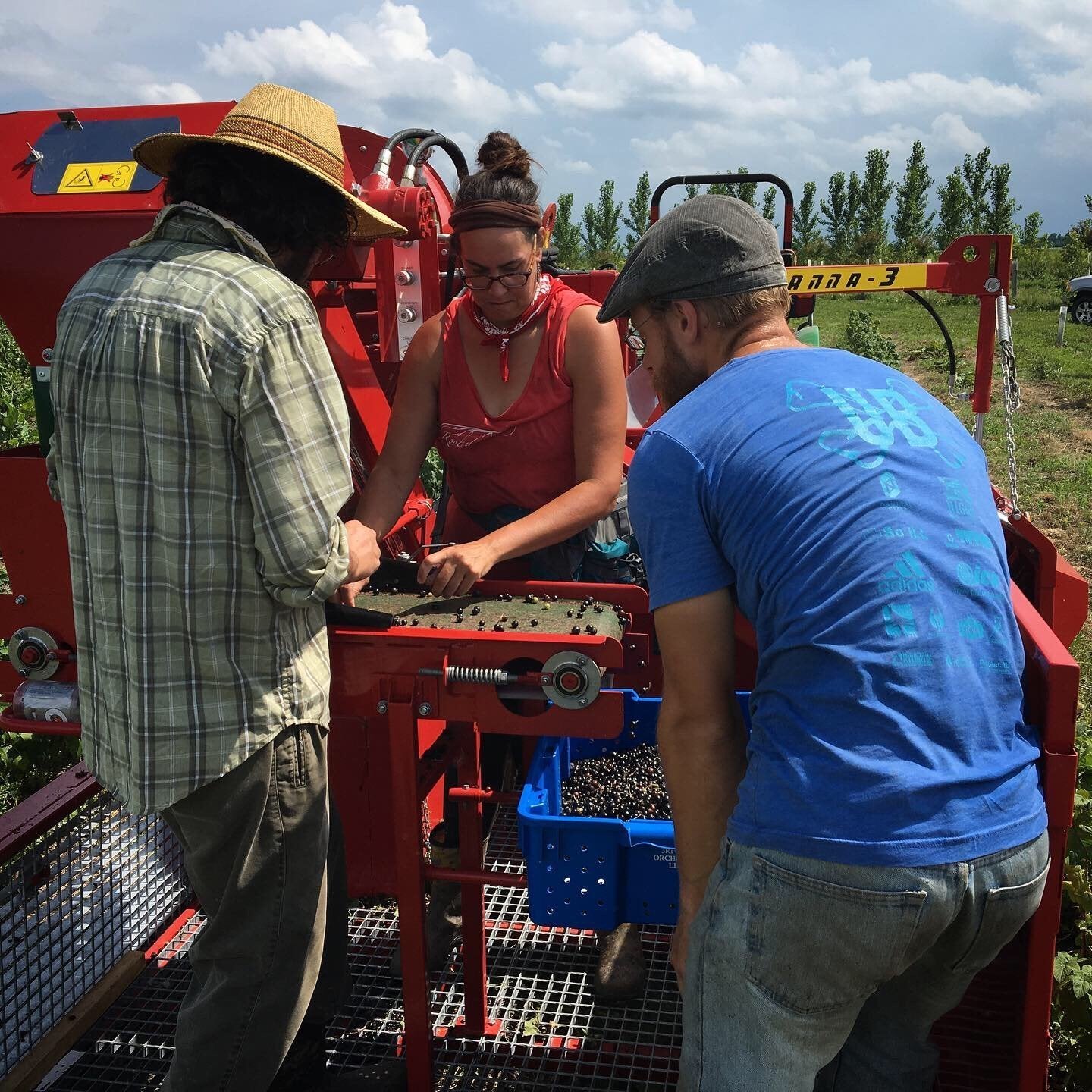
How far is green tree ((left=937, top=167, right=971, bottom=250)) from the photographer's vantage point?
120ft

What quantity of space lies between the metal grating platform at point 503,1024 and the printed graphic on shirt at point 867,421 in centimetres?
171

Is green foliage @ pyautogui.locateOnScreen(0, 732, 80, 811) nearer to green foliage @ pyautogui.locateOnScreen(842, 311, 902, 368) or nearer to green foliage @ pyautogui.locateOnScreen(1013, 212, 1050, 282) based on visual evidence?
green foliage @ pyautogui.locateOnScreen(842, 311, 902, 368)

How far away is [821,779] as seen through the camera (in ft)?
4.46

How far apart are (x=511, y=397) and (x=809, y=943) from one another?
1528mm

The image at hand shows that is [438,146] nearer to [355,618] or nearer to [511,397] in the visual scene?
[511,397]

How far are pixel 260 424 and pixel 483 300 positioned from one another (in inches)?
38.5

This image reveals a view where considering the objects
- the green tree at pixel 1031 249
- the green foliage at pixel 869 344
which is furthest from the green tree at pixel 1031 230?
the green foliage at pixel 869 344

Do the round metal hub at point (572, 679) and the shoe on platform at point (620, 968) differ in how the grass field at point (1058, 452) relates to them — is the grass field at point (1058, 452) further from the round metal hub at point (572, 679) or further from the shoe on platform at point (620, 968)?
the round metal hub at point (572, 679)

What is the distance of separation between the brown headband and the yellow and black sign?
234cm

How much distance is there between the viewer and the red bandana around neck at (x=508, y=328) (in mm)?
2512

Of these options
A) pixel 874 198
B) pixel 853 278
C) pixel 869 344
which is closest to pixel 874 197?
pixel 874 198

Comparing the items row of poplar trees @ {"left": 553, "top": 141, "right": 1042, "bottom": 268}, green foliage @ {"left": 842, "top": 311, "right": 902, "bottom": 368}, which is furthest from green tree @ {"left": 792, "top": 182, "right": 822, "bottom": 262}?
green foliage @ {"left": 842, "top": 311, "right": 902, "bottom": 368}

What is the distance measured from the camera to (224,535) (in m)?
1.69

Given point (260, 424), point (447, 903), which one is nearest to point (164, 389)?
point (260, 424)
